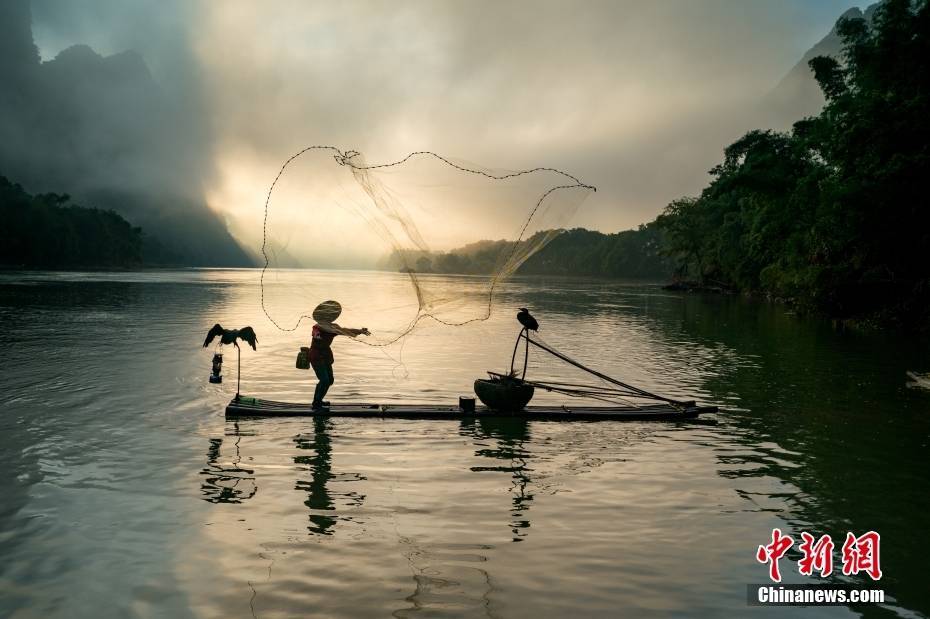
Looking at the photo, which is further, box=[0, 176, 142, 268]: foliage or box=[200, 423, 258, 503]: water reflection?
box=[0, 176, 142, 268]: foliage

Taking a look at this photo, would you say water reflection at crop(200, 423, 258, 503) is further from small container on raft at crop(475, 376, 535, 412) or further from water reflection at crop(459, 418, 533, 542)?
small container on raft at crop(475, 376, 535, 412)

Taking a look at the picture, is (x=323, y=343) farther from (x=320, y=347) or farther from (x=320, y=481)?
(x=320, y=481)

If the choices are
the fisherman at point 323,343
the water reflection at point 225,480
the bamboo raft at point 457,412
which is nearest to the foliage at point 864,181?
the bamboo raft at point 457,412

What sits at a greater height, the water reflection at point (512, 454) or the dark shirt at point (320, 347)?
the dark shirt at point (320, 347)

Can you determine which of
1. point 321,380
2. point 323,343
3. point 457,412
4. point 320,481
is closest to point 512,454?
point 457,412

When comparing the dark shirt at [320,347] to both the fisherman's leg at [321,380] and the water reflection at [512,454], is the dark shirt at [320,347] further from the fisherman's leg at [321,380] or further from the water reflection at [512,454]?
the water reflection at [512,454]

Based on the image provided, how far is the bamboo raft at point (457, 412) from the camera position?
14000 mm

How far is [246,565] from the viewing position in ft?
23.4

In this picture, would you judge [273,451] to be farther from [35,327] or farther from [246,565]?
[35,327]

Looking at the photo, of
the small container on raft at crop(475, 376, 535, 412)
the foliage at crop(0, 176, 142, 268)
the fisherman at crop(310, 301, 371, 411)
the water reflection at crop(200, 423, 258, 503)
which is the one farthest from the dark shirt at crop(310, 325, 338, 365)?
the foliage at crop(0, 176, 142, 268)

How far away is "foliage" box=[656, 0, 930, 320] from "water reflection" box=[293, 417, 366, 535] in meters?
32.6

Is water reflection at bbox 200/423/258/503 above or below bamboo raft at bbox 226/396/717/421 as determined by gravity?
below

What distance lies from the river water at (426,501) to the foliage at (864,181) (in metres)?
18.5

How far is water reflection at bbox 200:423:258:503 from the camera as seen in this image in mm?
9242
